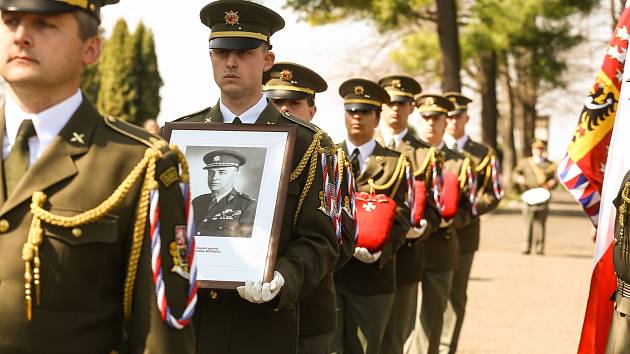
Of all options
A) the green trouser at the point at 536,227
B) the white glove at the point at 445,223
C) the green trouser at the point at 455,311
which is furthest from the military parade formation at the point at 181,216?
the green trouser at the point at 536,227

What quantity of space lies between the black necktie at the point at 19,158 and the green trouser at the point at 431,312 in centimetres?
665

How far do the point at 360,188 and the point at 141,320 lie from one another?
15.2 feet

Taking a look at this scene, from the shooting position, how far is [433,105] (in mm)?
10148

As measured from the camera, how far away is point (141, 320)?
2.81 meters

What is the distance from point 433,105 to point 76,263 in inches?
301

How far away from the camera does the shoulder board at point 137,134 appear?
114 inches

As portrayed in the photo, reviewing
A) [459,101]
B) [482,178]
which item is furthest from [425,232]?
[459,101]

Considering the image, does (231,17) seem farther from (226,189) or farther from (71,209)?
(71,209)

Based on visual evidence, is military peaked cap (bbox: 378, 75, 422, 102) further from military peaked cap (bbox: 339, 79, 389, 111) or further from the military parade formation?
military peaked cap (bbox: 339, 79, 389, 111)

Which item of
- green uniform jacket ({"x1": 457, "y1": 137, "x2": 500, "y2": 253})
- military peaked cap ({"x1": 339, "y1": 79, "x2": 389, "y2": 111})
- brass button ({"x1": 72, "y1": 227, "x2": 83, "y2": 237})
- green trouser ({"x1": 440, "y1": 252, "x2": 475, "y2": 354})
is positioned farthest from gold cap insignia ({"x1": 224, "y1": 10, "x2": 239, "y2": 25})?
green uniform jacket ({"x1": 457, "y1": 137, "x2": 500, "y2": 253})

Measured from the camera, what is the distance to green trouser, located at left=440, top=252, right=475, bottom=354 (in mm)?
9766

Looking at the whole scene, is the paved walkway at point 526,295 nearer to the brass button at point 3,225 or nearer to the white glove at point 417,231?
the white glove at point 417,231

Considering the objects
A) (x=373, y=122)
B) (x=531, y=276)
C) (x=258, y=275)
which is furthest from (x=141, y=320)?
(x=531, y=276)

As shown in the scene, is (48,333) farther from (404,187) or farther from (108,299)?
(404,187)
